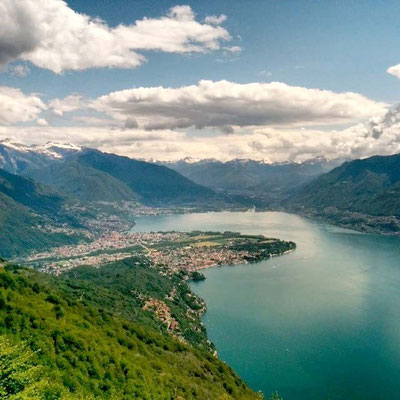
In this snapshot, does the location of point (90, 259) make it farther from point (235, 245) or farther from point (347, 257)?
point (347, 257)

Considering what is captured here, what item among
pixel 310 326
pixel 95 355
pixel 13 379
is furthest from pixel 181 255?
pixel 13 379

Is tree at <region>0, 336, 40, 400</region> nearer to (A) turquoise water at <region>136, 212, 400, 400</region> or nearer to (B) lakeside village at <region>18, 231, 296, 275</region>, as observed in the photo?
(A) turquoise water at <region>136, 212, 400, 400</region>

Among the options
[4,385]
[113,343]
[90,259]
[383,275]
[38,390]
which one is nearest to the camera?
[4,385]

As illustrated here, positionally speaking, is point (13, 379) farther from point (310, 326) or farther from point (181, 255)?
point (181, 255)

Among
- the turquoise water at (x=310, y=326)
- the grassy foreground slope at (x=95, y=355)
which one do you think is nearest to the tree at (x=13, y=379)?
the grassy foreground slope at (x=95, y=355)

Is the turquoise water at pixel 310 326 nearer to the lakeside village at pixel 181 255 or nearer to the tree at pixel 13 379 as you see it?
the lakeside village at pixel 181 255

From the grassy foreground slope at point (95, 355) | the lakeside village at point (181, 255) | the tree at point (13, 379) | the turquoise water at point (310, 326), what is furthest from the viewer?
the lakeside village at point (181, 255)

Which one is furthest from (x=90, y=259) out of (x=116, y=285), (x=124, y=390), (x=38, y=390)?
(x=38, y=390)

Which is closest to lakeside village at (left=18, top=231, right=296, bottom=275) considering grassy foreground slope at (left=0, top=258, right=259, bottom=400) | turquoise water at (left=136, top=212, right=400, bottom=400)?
turquoise water at (left=136, top=212, right=400, bottom=400)

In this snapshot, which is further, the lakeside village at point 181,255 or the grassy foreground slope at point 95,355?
the lakeside village at point 181,255
